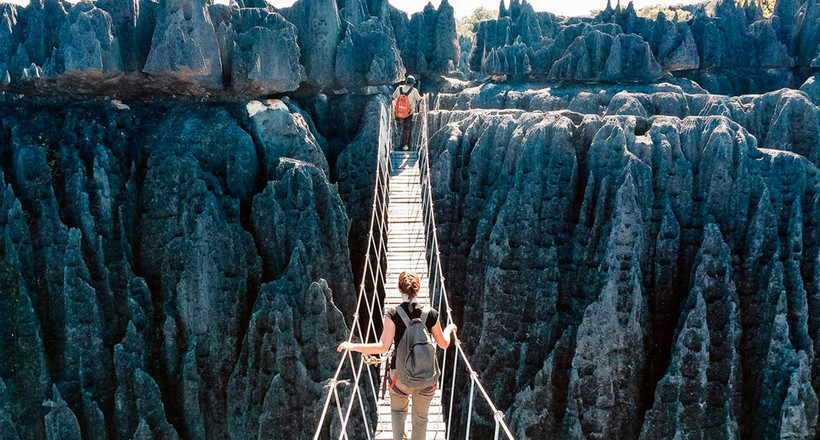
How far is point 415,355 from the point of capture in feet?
14.0

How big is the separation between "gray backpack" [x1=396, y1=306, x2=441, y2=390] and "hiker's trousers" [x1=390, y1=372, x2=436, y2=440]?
0.36 feet

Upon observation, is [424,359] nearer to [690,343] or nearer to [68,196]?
[690,343]

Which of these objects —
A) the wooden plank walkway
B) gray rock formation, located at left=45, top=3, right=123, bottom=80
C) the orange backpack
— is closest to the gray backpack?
the wooden plank walkway

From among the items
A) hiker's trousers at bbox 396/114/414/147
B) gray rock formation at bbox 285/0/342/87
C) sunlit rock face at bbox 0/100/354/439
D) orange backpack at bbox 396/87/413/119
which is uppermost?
gray rock formation at bbox 285/0/342/87

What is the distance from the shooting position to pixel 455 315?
10789mm

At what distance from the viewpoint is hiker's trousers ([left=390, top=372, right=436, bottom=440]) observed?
452 centimetres

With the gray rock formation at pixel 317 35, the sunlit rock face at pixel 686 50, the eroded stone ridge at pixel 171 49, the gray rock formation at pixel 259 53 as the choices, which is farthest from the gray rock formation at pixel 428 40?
the gray rock formation at pixel 259 53

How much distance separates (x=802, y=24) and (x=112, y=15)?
863 inches

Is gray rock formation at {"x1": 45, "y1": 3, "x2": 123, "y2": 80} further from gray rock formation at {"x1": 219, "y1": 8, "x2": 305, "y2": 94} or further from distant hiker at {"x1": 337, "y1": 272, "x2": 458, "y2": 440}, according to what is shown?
distant hiker at {"x1": 337, "y1": 272, "x2": 458, "y2": 440}

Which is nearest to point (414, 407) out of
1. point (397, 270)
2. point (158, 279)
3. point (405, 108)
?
point (397, 270)

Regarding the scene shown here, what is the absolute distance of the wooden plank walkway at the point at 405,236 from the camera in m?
6.15

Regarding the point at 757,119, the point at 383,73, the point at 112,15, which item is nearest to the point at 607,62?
the point at 757,119

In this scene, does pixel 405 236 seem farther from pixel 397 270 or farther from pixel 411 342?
pixel 411 342

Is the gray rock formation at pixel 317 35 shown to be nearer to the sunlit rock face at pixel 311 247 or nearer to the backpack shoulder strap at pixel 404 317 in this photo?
the sunlit rock face at pixel 311 247
